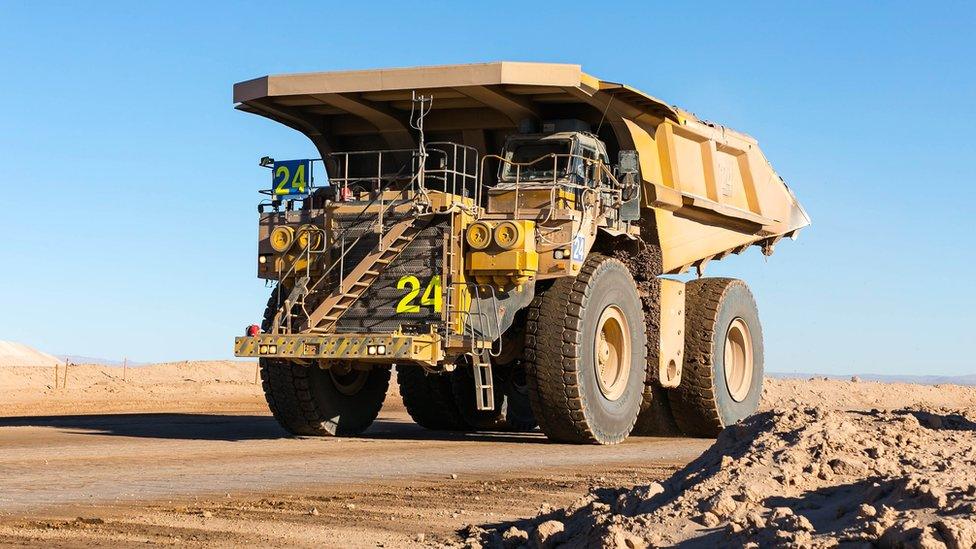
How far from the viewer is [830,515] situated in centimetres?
638

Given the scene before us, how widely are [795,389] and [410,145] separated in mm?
17463

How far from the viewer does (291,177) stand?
15.7 meters

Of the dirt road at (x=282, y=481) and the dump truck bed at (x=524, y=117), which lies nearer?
the dirt road at (x=282, y=481)

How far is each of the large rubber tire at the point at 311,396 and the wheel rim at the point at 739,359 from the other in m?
5.11

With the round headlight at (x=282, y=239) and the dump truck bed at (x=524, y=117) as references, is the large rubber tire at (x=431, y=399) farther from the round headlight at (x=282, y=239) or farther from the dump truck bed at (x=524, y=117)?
the round headlight at (x=282, y=239)

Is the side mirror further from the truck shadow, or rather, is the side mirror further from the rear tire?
the rear tire

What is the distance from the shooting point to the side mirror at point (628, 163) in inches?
618

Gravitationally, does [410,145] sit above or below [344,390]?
above

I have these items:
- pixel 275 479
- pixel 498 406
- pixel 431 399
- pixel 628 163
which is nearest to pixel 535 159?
pixel 628 163

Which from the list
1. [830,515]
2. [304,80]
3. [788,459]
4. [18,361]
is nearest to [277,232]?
[304,80]

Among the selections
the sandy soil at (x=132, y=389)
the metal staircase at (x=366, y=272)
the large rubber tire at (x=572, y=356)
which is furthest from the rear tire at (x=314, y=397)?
the sandy soil at (x=132, y=389)

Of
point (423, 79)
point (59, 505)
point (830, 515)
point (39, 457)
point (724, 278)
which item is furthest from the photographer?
point (724, 278)

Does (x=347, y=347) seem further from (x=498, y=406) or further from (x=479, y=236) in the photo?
(x=498, y=406)

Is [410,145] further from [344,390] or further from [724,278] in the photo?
[724,278]
